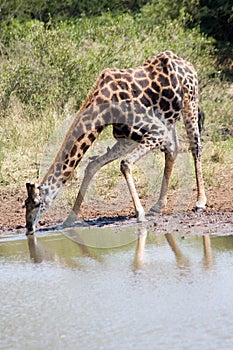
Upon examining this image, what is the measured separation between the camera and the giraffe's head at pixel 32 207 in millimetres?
9039

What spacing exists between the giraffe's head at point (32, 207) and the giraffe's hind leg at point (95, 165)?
2.14 ft

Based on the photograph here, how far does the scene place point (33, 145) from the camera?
12961 mm

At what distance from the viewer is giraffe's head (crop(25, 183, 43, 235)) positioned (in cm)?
904

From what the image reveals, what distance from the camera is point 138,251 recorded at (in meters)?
8.29

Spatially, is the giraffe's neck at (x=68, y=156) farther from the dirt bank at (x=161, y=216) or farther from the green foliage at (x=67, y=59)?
the green foliage at (x=67, y=59)

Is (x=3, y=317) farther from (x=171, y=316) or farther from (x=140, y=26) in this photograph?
(x=140, y=26)

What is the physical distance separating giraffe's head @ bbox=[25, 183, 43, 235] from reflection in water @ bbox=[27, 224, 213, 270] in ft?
0.36

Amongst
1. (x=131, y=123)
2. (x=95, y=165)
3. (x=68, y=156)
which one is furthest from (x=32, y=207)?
(x=131, y=123)

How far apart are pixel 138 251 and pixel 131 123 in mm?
1985

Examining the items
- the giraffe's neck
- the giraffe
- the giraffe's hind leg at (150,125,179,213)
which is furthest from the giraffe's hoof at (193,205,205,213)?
the giraffe's neck

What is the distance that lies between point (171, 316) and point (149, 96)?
14.4ft

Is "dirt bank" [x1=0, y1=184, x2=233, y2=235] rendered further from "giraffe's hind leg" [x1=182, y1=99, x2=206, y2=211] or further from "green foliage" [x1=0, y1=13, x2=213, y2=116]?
"green foliage" [x1=0, y1=13, x2=213, y2=116]

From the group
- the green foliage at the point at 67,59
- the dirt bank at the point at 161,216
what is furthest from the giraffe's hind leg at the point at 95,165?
the green foliage at the point at 67,59

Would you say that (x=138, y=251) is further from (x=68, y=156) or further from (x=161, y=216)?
(x=161, y=216)
